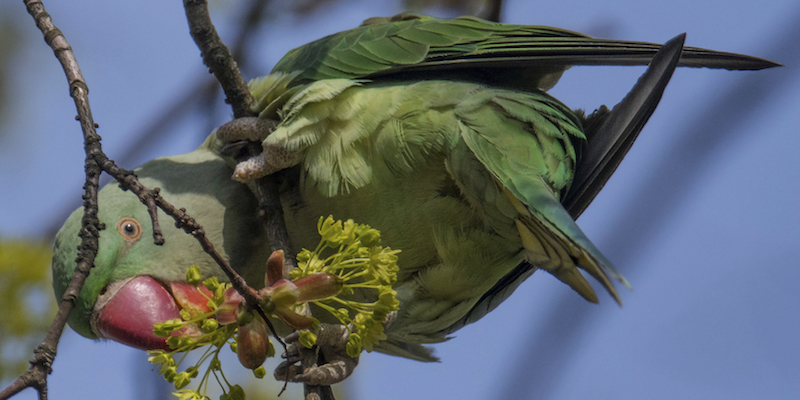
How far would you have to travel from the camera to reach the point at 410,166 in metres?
2.64

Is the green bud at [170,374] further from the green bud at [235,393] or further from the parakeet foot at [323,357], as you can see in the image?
the parakeet foot at [323,357]

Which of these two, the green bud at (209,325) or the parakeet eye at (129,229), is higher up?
the parakeet eye at (129,229)

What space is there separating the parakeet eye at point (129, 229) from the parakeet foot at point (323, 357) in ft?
2.64

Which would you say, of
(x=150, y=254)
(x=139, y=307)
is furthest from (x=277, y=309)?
(x=150, y=254)

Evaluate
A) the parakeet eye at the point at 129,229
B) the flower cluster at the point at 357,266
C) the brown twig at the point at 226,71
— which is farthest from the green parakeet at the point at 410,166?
the flower cluster at the point at 357,266

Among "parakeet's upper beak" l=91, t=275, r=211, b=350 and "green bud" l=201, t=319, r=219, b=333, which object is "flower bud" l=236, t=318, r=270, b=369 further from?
"parakeet's upper beak" l=91, t=275, r=211, b=350

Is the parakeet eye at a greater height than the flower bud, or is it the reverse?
the parakeet eye

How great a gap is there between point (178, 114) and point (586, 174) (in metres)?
2.18

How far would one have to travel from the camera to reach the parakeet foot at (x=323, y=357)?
2.25 metres

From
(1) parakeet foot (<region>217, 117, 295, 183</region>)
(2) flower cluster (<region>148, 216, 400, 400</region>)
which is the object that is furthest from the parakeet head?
(2) flower cluster (<region>148, 216, 400, 400</region>)

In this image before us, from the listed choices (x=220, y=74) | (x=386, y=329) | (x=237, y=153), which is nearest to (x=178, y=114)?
(x=237, y=153)

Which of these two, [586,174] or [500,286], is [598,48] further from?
[500,286]

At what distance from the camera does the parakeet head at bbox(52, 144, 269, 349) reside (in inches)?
106

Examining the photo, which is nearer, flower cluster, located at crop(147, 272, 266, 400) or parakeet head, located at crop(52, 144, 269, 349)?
flower cluster, located at crop(147, 272, 266, 400)
